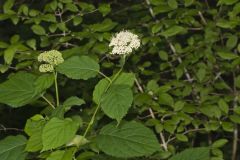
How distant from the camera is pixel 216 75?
7.99ft

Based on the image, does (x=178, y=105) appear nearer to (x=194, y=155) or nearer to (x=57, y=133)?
(x=194, y=155)

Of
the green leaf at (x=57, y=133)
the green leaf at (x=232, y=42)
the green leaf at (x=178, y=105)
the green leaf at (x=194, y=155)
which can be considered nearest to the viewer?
the green leaf at (x=57, y=133)

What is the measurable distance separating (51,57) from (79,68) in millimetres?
83

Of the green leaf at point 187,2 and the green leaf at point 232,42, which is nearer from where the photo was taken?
the green leaf at point 187,2

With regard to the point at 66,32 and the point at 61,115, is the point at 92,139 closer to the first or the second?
the point at 61,115

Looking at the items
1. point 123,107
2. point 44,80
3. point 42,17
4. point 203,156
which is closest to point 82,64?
point 44,80

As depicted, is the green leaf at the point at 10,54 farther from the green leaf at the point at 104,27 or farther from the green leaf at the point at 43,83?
the green leaf at the point at 43,83

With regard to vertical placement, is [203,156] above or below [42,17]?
below

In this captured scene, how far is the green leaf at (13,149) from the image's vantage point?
121 centimetres

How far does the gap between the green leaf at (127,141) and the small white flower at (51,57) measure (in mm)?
217

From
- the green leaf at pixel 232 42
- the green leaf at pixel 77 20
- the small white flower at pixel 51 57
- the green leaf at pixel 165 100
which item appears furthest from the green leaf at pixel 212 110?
the small white flower at pixel 51 57

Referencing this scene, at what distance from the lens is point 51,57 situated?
1.23 metres

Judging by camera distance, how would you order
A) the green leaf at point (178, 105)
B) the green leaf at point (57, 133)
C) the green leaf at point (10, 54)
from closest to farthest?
1. the green leaf at point (57, 133)
2. the green leaf at point (10, 54)
3. the green leaf at point (178, 105)

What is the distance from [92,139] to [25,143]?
17cm
